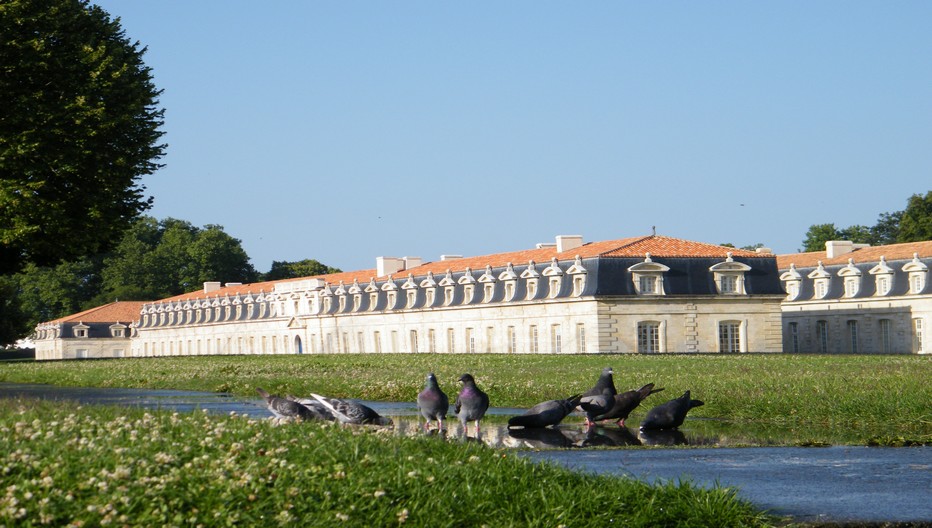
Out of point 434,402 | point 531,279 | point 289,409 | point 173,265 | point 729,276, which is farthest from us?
point 173,265

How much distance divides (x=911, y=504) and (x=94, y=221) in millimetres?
30236

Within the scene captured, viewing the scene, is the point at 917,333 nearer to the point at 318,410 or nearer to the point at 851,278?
the point at 851,278

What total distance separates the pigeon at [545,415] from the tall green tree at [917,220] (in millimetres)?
90056

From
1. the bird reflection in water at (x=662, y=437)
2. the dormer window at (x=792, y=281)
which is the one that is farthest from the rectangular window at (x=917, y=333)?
the bird reflection in water at (x=662, y=437)

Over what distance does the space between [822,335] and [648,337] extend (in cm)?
1971

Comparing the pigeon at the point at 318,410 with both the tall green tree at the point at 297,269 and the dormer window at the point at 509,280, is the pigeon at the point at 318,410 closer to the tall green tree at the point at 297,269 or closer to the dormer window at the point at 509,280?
the dormer window at the point at 509,280

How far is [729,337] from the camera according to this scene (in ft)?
238

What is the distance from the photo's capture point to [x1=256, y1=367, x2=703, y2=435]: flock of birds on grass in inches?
620

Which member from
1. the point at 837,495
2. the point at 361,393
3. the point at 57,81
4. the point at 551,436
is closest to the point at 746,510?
the point at 837,495

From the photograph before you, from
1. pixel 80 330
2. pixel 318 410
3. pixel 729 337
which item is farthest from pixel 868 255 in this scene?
pixel 80 330

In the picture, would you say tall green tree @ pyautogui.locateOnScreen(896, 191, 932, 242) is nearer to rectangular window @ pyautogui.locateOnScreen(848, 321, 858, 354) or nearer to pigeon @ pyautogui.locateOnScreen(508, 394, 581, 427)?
rectangular window @ pyautogui.locateOnScreen(848, 321, 858, 354)

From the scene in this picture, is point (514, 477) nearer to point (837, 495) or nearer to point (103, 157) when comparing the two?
point (837, 495)

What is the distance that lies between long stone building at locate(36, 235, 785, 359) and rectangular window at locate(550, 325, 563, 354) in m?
0.08

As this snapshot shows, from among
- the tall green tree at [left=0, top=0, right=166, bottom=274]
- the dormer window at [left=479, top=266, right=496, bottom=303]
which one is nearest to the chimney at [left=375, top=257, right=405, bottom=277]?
the dormer window at [left=479, top=266, right=496, bottom=303]
